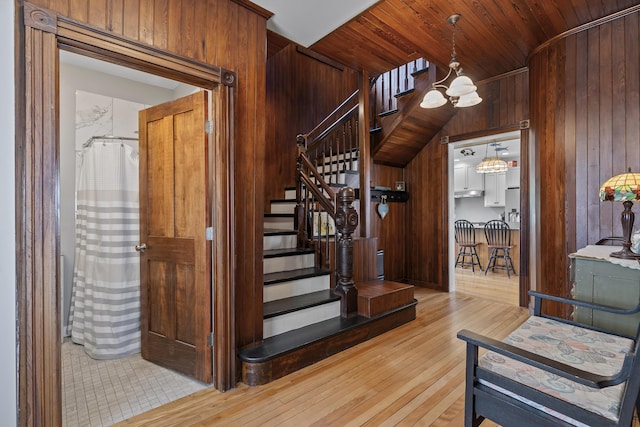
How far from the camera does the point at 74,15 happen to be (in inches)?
58.2

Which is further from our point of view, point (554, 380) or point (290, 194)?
point (290, 194)

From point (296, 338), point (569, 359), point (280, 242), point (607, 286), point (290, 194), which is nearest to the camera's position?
point (569, 359)

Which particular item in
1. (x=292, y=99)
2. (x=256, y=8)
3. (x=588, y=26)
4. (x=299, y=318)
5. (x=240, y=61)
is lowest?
(x=299, y=318)

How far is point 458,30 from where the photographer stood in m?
2.97

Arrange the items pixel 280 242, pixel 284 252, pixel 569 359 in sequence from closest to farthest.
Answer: pixel 569 359 < pixel 284 252 < pixel 280 242

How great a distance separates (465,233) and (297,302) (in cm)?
485

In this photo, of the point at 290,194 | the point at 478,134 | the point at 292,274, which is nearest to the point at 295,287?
the point at 292,274

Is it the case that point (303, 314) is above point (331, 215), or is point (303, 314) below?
below

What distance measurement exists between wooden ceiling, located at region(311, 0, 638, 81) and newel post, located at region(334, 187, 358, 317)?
58.5 inches

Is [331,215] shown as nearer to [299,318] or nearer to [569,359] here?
[299,318]

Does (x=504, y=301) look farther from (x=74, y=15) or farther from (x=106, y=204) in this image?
(x=74, y=15)

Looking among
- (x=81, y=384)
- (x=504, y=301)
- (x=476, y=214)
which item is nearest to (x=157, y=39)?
(x=81, y=384)

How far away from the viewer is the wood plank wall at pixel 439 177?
4.00m

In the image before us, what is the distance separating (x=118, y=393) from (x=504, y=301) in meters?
4.33
